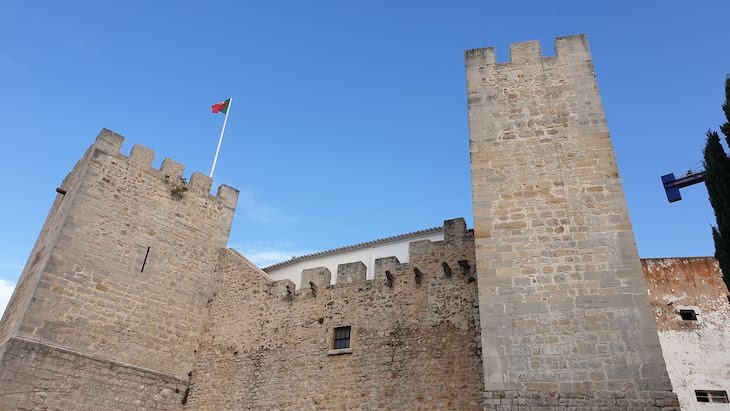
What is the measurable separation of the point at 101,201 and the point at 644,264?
1284cm

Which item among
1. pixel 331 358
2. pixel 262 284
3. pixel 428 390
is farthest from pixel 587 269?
pixel 262 284

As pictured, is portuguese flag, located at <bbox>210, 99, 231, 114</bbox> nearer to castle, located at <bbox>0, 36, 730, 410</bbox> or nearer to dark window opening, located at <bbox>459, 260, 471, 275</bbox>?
castle, located at <bbox>0, 36, 730, 410</bbox>

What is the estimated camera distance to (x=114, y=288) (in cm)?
1238

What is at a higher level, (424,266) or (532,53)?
(532,53)

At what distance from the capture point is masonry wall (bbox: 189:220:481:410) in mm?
10227

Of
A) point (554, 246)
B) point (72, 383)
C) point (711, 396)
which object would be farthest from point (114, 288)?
point (711, 396)

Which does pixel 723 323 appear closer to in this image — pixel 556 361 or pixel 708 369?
pixel 708 369

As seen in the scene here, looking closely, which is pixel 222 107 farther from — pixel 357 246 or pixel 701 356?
pixel 701 356

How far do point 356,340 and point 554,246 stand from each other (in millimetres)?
4990

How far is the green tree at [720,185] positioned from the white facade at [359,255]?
7036 mm

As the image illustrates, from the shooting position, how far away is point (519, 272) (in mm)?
7789

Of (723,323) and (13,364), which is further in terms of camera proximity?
(723,323)

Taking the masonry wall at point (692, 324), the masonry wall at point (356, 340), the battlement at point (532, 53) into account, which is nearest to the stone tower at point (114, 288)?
the masonry wall at point (356, 340)

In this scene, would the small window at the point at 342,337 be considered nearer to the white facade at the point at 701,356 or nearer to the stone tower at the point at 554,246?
the stone tower at the point at 554,246
